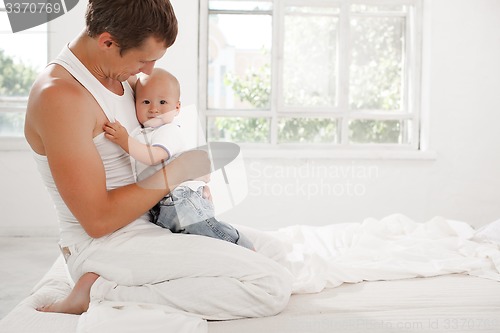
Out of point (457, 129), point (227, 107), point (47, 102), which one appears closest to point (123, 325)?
point (47, 102)

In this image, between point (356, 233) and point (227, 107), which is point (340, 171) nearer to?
point (227, 107)

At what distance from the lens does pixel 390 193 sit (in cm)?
496

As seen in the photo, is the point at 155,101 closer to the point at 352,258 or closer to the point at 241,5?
the point at 352,258

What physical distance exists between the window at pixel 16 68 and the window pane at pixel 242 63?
4.64 feet

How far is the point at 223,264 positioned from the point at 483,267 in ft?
2.95

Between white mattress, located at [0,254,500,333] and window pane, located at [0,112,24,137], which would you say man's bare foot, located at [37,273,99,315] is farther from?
window pane, located at [0,112,24,137]

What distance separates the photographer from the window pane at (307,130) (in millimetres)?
5160

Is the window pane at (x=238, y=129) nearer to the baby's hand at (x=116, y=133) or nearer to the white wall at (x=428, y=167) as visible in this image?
the white wall at (x=428, y=167)

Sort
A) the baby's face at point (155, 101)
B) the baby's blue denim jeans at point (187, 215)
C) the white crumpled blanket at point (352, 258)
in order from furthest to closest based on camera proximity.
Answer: the baby's face at point (155, 101)
the baby's blue denim jeans at point (187, 215)
the white crumpled blanket at point (352, 258)

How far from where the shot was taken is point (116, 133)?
1549mm

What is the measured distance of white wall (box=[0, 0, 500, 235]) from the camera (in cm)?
478

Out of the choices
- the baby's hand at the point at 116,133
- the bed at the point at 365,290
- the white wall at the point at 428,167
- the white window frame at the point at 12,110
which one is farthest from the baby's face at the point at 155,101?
the white window frame at the point at 12,110

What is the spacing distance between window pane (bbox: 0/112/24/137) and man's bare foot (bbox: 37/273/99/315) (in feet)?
12.1

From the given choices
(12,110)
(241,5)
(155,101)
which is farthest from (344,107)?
(155,101)
